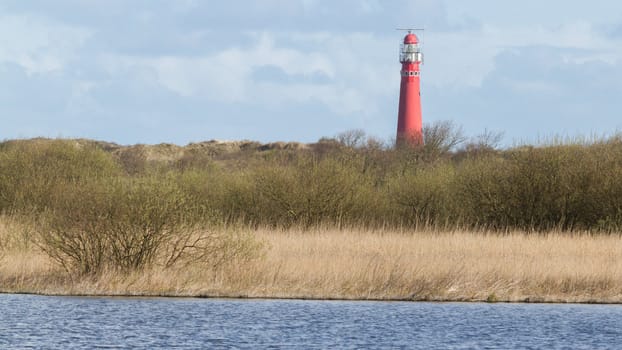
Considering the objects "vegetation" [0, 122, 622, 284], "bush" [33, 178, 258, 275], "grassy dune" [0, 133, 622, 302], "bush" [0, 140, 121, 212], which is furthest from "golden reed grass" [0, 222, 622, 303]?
"bush" [0, 140, 121, 212]

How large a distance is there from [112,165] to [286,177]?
7.45 metres

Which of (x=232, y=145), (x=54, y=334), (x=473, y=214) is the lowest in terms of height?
(x=54, y=334)

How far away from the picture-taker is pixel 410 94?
7225cm

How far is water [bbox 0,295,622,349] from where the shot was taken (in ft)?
62.8

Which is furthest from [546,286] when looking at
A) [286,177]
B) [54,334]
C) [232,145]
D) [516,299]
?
[232,145]

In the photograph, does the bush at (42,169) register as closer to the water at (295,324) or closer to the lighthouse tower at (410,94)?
the water at (295,324)

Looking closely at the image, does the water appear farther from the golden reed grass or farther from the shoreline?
the golden reed grass

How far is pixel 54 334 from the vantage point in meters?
19.5

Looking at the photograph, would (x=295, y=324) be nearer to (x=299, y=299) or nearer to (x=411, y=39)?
(x=299, y=299)

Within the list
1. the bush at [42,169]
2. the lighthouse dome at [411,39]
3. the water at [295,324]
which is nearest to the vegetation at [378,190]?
the bush at [42,169]

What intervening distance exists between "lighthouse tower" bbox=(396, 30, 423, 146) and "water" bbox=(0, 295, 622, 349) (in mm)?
44333

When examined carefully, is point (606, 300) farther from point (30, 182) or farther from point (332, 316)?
point (30, 182)

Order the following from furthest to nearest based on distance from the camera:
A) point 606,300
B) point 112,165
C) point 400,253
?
point 112,165 < point 400,253 < point 606,300

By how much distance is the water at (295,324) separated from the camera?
1914 cm
